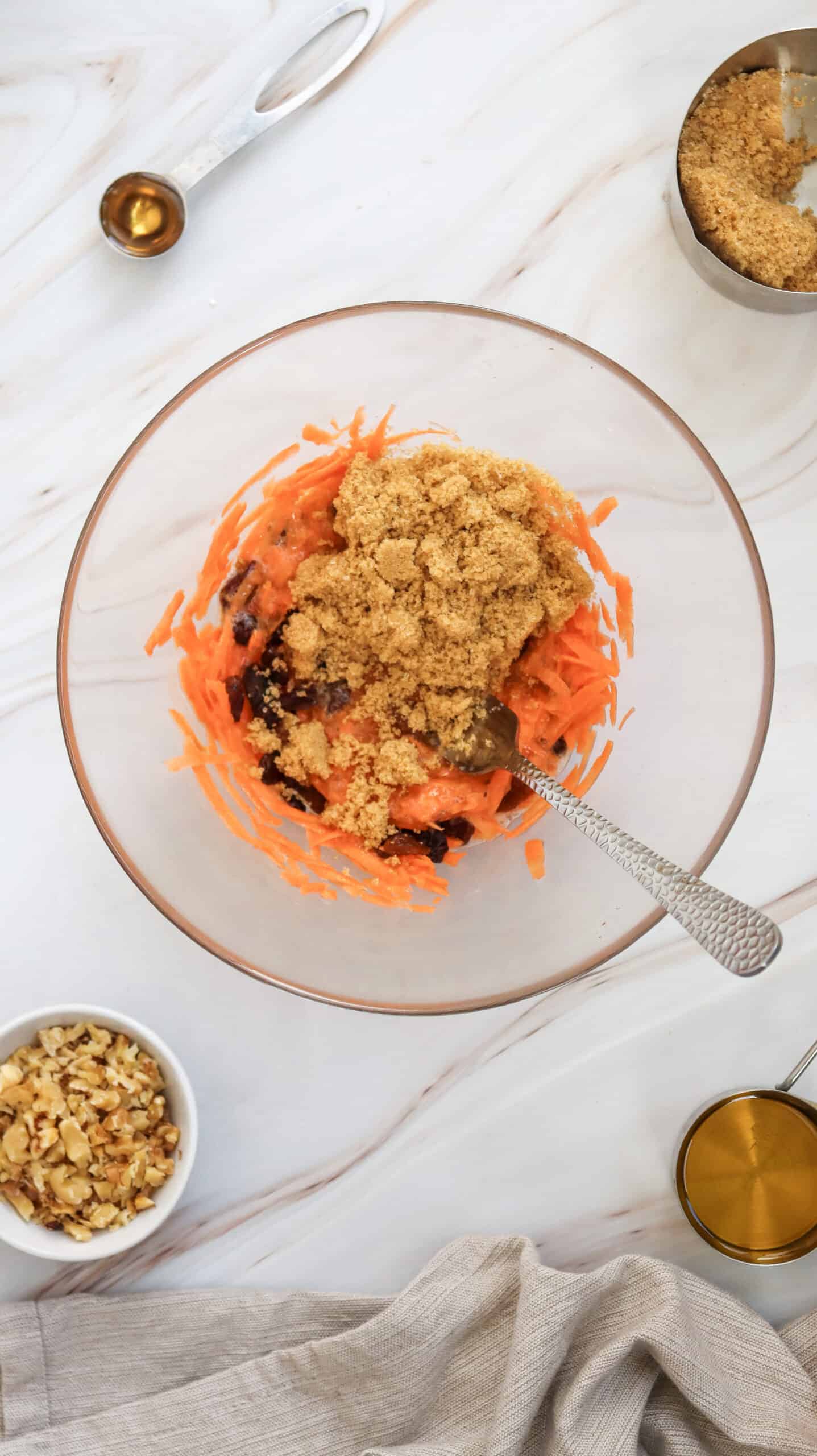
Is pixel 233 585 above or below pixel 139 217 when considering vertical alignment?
below

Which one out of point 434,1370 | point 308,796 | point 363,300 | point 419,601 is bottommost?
point 434,1370

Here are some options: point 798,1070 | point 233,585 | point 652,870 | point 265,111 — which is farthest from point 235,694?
point 798,1070

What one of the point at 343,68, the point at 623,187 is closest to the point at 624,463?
the point at 623,187

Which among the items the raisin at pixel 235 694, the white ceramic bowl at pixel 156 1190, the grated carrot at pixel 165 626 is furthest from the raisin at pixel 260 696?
the white ceramic bowl at pixel 156 1190

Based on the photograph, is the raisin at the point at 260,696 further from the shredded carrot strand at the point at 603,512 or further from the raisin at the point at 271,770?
the shredded carrot strand at the point at 603,512

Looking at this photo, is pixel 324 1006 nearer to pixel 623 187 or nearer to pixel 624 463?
pixel 624 463

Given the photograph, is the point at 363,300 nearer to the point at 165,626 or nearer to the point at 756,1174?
the point at 165,626

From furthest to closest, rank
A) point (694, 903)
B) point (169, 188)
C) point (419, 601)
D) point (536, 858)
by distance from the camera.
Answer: point (169, 188) → point (536, 858) → point (419, 601) → point (694, 903)
